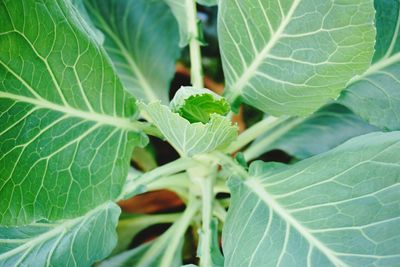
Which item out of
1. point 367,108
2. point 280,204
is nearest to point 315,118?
point 367,108

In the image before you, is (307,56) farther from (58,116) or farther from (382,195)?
(58,116)

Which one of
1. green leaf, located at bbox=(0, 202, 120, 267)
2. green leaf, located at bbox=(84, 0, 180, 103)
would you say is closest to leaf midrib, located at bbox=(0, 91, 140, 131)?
green leaf, located at bbox=(0, 202, 120, 267)

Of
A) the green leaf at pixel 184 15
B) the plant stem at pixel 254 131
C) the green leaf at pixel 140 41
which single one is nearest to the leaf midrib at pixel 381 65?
the plant stem at pixel 254 131

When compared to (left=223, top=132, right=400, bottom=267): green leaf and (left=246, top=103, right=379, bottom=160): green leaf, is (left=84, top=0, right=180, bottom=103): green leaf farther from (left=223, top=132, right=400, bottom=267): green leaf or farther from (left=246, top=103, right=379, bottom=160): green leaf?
(left=223, top=132, right=400, bottom=267): green leaf

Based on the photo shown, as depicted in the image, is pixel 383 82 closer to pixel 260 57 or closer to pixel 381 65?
pixel 381 65

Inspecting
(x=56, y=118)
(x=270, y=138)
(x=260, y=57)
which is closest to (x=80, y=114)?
(x=56, y=118)

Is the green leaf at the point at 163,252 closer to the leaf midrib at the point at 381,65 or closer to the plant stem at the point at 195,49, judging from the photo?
the plant stem at the point at 195,49
